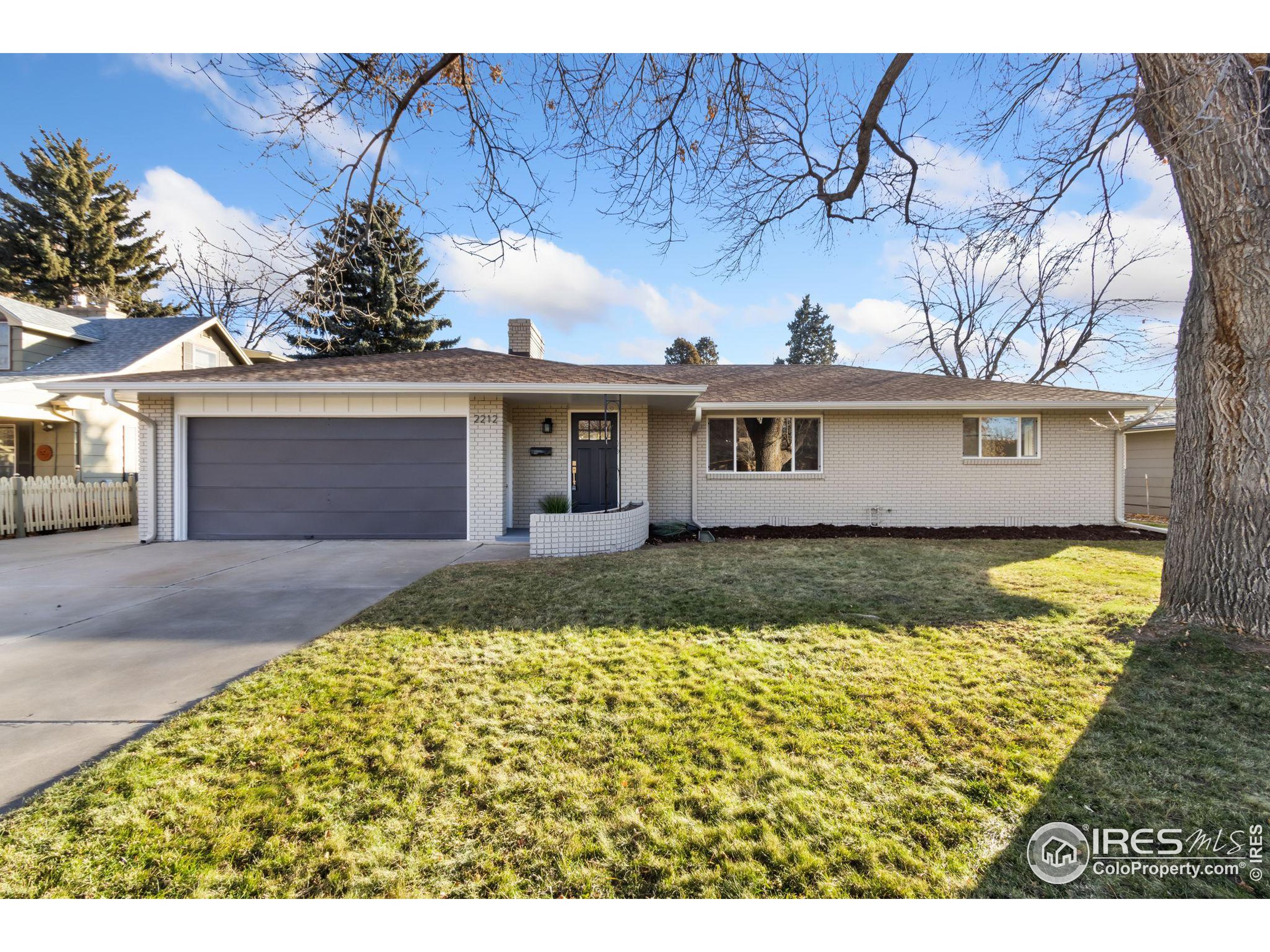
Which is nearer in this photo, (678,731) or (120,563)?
(678,731)

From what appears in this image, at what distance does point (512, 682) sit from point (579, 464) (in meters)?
7.64

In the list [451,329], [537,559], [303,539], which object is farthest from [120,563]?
[451,329]

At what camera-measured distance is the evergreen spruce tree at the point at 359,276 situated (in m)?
4.06

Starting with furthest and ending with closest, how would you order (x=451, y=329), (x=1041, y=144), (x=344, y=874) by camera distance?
1. (x=451, y=329)
2. (x=1041, y=144)
3. (x=344, y=874)

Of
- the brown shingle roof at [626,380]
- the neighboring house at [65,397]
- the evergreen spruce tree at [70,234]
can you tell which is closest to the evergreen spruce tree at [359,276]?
the brown shingle roof at [626,380]

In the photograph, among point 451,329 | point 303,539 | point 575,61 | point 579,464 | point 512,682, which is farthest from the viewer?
point 451,329

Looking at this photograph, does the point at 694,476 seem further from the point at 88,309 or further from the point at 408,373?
the point at 88,309

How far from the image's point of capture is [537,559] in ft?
24.9

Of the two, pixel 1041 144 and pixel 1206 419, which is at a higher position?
pixel 1041 144

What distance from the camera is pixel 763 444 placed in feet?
36.2

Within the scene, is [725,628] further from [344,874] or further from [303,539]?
[303,539]

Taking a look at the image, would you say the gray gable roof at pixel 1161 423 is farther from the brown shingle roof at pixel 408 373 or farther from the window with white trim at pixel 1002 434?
the brown shingle roof at pixel 408 373

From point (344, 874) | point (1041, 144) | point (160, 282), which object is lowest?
point (344, 874)

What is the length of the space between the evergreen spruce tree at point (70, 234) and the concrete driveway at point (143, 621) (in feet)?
74.0
